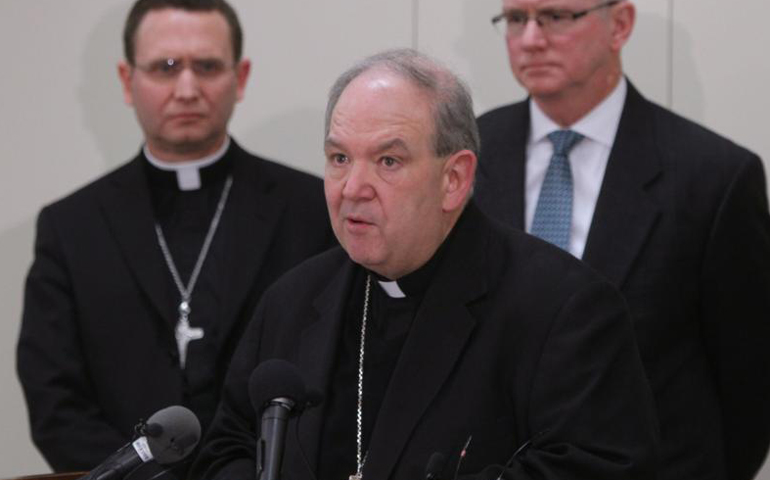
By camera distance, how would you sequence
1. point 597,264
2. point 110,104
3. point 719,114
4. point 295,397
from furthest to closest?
1. point 110,104
2. point 719,114
3. point 597,264
4. point 295,397

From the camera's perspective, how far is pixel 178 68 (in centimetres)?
475

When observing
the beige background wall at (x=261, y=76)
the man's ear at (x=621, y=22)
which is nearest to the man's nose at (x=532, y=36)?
the man's ear at (x=621, y=22)

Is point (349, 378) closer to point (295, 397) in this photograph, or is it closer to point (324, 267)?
point (324, 267)

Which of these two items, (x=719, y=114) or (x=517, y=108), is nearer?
(x=517, y=108)

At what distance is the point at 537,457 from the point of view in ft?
10.3

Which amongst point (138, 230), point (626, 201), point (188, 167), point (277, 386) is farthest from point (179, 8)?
point (277, 386)

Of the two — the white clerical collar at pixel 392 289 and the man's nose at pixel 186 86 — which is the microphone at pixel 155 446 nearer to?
the white clerical collar at pixel 392 289

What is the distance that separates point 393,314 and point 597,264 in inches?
35.2

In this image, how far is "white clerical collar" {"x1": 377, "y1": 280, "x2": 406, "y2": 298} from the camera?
11.7 feet

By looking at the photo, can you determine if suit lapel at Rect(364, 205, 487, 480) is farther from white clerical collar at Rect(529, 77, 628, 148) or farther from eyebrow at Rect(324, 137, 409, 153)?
white clerical collar at Rect(529, 77, 628, 148)

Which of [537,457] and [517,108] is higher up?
[517,108]

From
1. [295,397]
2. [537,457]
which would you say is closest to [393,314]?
[537,457]

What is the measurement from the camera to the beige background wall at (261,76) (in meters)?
5.34

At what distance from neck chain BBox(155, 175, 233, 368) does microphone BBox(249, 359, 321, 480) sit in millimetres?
1752
